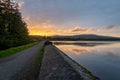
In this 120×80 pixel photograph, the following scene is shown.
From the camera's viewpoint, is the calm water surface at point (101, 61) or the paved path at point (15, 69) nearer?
the paved path at point (15, 69)

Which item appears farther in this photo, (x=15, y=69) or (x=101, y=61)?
(x=101, y=61)

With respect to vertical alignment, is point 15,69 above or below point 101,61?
above

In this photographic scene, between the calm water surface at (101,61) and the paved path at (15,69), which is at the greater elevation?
the paved path at (15,69)

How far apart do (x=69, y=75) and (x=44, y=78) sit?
5.05 ft

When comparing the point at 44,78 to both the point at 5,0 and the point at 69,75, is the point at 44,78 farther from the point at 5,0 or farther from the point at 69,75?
the point at 5,0

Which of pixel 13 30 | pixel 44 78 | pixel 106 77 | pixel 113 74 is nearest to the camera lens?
pixel 44 78

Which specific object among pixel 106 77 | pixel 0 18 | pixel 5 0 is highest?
pixel 5 0

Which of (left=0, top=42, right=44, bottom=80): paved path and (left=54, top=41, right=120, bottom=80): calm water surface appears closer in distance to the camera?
(left=0, top=42, right=44, bottom=80): paved path

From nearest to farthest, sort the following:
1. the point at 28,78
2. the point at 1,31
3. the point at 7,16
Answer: the point at 28,78 → the point at 1,31 → the point at 7,16

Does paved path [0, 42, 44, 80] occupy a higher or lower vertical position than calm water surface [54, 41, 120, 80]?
higher

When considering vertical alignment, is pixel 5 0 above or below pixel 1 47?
above

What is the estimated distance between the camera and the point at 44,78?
357 inches

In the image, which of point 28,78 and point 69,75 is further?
point 28,78

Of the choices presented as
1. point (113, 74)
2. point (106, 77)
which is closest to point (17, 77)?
point (106, 77)
